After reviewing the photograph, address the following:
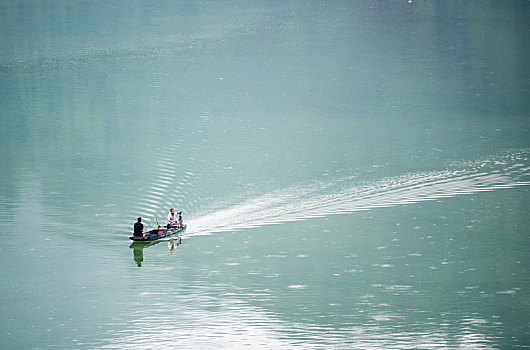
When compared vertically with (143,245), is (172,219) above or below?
above

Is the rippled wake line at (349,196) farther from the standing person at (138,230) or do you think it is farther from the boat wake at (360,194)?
the standing person at (138,230)

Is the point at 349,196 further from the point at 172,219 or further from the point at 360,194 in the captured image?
the point at 172,219

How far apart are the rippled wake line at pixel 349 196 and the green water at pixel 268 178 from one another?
0.08 meters

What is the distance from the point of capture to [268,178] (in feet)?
70.6

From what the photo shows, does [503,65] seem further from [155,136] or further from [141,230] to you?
[141,230]

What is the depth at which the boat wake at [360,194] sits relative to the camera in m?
18.8

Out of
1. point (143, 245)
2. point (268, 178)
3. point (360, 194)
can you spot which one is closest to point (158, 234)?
point (143, 245)

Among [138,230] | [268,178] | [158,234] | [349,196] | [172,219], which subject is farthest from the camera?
[268,178]

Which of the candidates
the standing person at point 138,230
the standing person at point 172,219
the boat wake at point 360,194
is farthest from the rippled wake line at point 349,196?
the standing person at point 138,230

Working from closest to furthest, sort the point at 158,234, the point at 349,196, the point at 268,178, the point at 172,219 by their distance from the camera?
the point at 158,234
the point at 172,219
the point at 349,196
the point at 268,178

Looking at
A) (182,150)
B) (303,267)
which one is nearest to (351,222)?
(303,267)

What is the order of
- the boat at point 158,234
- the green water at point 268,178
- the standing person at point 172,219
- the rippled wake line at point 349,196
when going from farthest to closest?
the rippled wake line at point 349,196, the standing person at point 172,219, the boat at point 158,234, the green water at point 268,178

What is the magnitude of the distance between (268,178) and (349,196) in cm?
249

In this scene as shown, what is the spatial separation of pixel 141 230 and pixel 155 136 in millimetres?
8948
